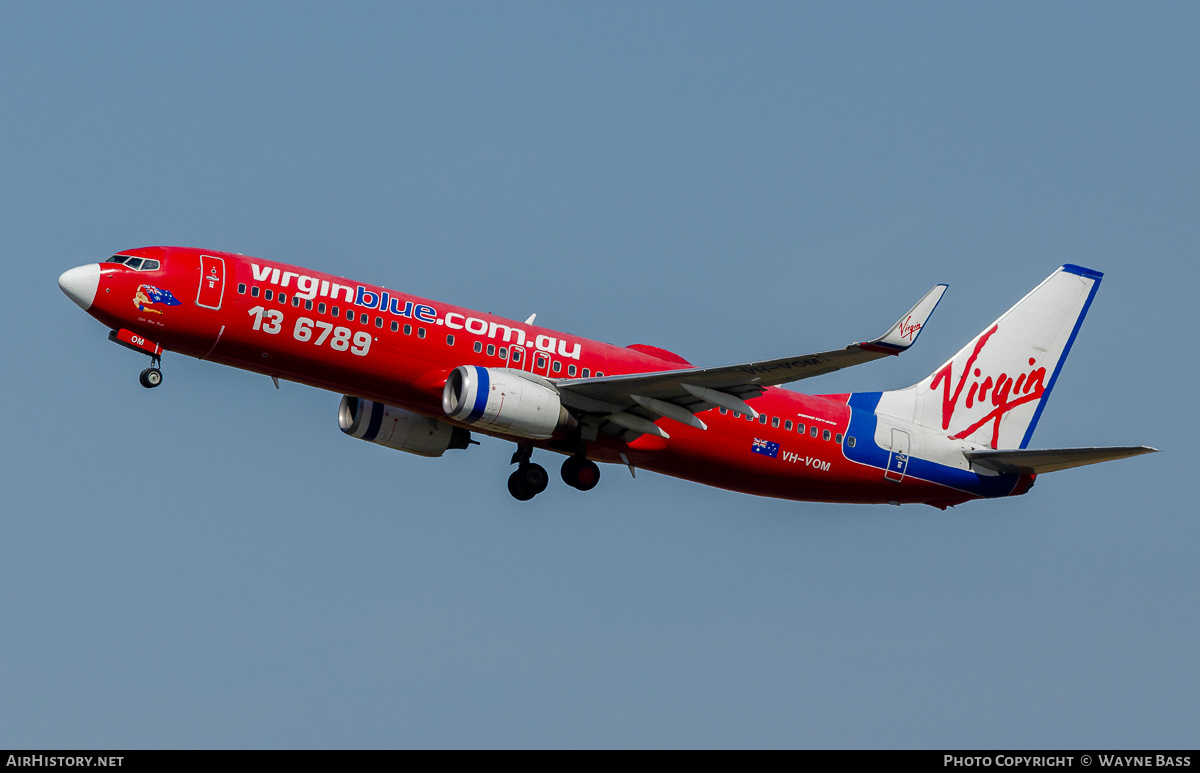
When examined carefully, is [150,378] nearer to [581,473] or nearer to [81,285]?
[81,285]

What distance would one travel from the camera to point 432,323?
3962cm

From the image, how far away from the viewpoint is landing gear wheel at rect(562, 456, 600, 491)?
41656mm

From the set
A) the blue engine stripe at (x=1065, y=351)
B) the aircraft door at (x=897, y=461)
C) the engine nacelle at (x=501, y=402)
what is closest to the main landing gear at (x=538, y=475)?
the engine nacelle at (x=501, y=402)

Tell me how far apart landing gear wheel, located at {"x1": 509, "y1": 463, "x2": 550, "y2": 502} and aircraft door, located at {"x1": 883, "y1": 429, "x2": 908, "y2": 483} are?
10.5 meters

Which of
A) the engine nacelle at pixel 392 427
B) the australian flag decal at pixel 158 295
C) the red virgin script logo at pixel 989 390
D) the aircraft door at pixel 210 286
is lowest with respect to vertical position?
the engine nacelle at pixel 392 427

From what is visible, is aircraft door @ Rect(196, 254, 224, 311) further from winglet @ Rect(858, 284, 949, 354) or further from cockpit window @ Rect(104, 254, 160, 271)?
winglet @ Rect(858, 284, 949, 354)

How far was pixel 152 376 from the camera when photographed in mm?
38406

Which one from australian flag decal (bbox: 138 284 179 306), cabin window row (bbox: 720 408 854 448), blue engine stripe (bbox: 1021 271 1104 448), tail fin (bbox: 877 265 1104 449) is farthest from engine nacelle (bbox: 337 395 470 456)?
blue engine stripe (bbox: 1021 271 1104 448)

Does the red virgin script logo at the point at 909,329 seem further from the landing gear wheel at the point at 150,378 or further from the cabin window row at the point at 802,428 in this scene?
the landing gear wheel at the point at 150,378

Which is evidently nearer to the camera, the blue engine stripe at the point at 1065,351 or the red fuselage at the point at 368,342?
the red fuselage at the point at 368,342

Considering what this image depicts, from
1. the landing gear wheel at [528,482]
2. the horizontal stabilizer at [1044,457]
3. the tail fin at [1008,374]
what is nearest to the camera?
the horizontal stabilizer at [1044,457]

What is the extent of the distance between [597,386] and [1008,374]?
1581 centimetres

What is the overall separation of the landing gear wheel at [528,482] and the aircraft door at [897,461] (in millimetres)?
10532

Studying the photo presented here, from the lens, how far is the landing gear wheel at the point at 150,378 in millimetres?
38312
